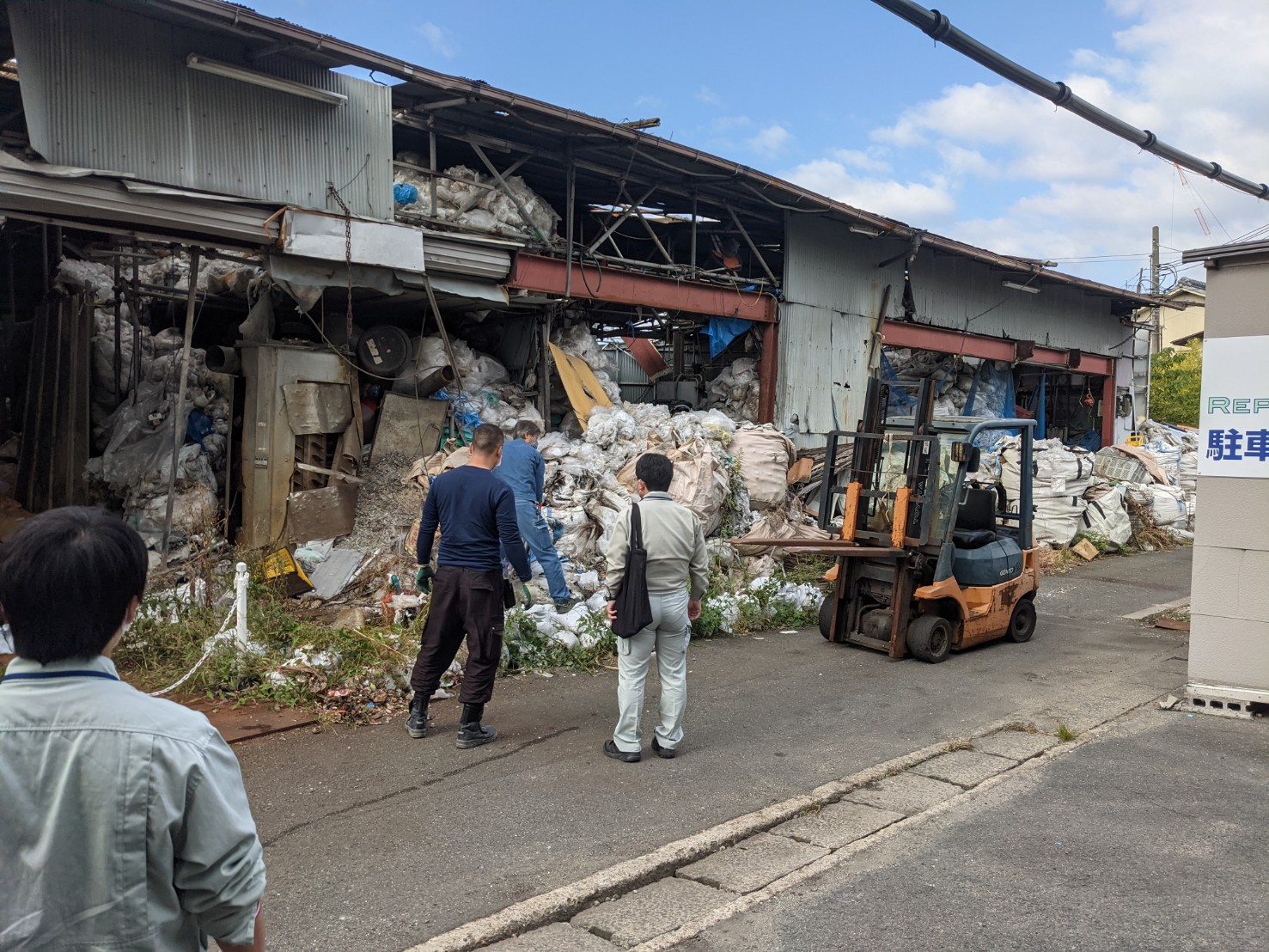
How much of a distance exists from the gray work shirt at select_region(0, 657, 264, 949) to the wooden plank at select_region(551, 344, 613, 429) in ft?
33.4

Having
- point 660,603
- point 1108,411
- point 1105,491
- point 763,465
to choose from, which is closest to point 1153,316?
point 1108,411

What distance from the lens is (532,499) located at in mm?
8211

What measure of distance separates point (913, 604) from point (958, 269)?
11198 millimetres

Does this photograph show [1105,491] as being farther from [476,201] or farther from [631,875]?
[631,875]

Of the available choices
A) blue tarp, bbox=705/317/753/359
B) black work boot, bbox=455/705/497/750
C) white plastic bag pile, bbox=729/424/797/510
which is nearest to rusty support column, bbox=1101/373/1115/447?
blue tarp, bbox=705/317/753/359

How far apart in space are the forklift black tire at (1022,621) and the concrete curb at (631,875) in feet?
13.1

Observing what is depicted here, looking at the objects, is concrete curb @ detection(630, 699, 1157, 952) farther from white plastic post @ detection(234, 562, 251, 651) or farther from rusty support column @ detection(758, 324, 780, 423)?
rusty support column @ detection(758, 324, 780, 423)

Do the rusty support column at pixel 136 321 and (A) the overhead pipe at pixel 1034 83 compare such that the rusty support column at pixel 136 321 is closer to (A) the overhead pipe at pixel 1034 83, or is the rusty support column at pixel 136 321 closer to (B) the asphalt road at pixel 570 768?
(B) the asphalt road at pixel 570 768

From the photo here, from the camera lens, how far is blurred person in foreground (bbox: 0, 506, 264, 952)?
1.56 metres

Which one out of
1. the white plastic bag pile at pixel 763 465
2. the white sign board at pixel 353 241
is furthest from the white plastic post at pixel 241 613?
the white plastic bag pile at pixel 763 465

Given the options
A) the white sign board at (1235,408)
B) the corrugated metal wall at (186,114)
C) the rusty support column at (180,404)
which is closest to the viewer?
the white sign board at (1235,408)

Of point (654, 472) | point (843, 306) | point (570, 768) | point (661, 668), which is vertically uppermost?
point (843, 306)

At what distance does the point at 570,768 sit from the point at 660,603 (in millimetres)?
1043

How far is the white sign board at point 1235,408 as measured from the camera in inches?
242
